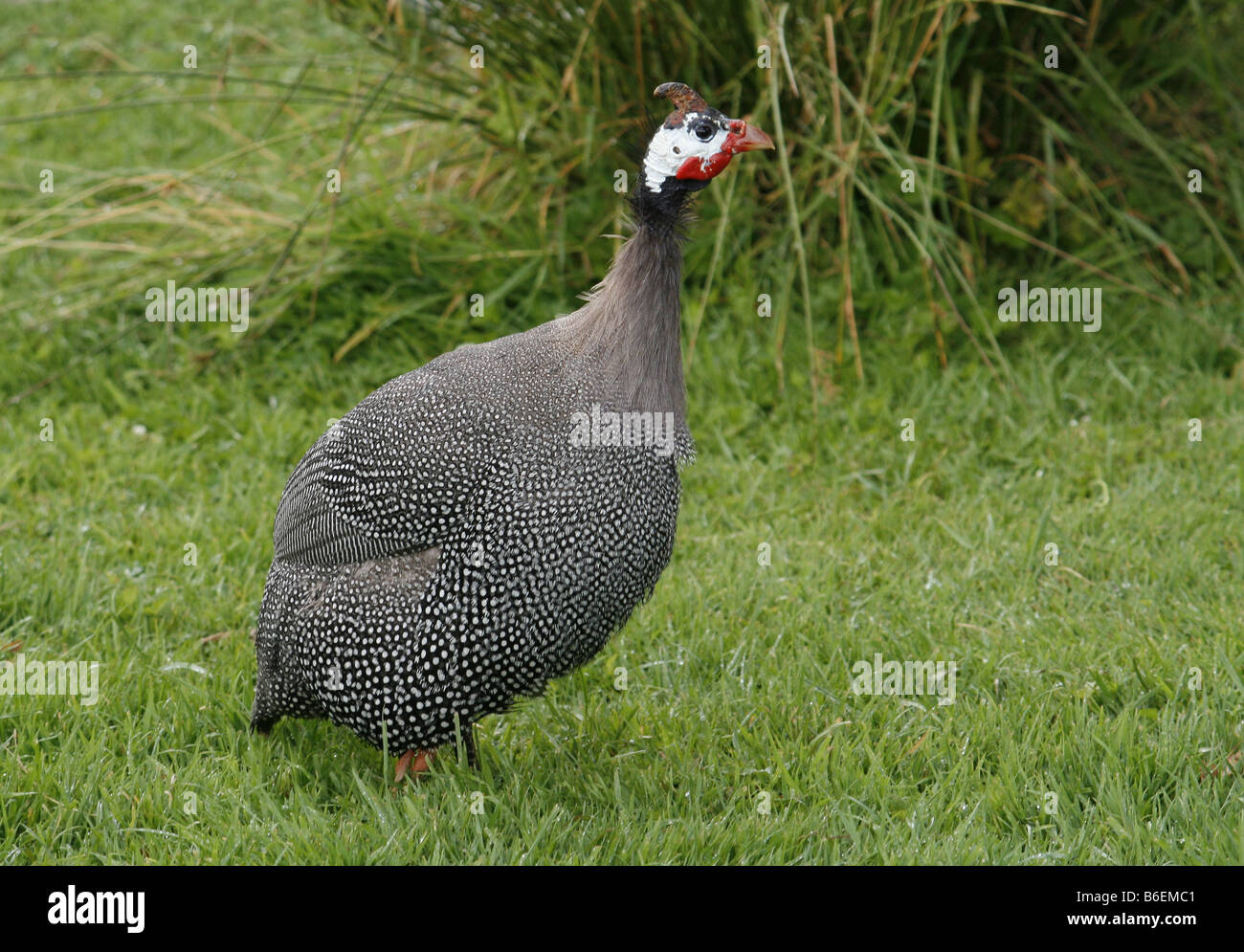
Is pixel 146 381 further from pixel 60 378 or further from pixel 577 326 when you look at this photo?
pixel 577 326

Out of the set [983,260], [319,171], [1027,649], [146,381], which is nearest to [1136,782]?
[1027,649]

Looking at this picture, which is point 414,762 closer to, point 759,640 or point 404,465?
point 404,465

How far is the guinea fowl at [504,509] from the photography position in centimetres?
290

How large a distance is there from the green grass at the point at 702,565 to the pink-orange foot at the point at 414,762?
1.5 inches

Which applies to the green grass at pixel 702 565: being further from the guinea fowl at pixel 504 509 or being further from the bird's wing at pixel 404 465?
the bird's wing at pixel 404 465

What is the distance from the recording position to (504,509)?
2.90 meters

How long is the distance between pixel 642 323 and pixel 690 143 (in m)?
0.40

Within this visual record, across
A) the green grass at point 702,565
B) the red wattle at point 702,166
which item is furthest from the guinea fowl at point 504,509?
the green grass at point 702,565

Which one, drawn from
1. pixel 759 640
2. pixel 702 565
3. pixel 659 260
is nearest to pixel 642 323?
pixel 659 260

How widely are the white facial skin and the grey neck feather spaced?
0.41ft

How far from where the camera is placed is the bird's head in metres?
2.96

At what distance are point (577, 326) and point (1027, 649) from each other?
147cm

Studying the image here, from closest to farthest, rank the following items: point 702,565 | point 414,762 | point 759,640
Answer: point 414,762, point 759,640, point 702,565

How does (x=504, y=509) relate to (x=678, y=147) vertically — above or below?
below
